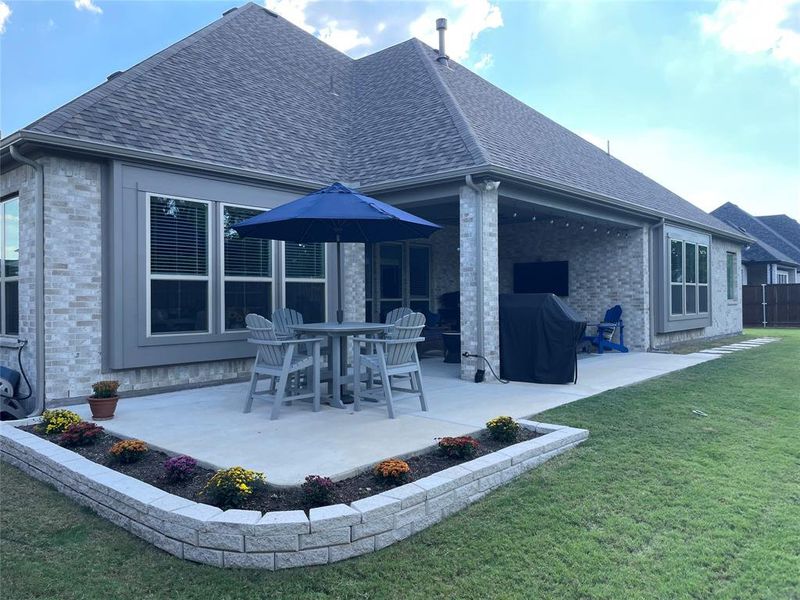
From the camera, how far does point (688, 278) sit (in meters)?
13.5

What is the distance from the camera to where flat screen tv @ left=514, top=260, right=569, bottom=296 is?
43.9ft

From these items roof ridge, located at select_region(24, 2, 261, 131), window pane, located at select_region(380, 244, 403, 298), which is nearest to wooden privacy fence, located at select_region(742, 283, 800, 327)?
window pane, located at select_region(380, 244, 403, 298)

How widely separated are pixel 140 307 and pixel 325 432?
3.18 metres

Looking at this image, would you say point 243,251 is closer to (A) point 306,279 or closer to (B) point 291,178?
(A) point 306,279

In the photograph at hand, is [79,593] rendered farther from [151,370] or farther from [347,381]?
[151,370]

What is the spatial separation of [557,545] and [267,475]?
182 cm

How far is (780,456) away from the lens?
14.2 ft

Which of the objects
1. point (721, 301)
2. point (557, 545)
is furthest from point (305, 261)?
point (721, 301)

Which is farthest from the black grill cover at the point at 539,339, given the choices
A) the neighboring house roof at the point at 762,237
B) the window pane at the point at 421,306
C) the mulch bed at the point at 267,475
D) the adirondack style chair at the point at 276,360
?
the neighboring house roof at the point at 762,237

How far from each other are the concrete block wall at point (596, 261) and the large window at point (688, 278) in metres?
1.27

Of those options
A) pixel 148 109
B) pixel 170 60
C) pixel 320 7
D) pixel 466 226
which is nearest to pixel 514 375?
pixel 466 226

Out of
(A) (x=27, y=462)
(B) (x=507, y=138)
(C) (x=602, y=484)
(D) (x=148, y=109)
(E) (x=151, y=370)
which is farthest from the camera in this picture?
(B) (x=507, y=138)

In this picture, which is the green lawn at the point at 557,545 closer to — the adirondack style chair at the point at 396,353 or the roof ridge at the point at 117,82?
the adirondack style chair at the point at 396,353

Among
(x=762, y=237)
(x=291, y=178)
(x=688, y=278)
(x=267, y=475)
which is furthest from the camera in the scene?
(x=762, y=237)
